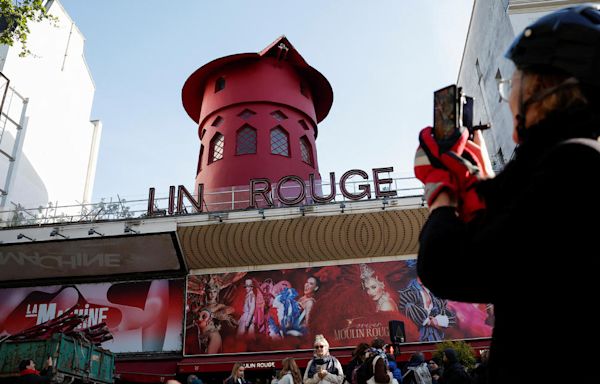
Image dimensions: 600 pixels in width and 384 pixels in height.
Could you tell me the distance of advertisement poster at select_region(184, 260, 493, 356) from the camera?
49.6 feet

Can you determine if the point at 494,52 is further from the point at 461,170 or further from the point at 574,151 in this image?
the point at 574,151

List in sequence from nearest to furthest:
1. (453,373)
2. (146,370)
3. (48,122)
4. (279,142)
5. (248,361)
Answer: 1. (453,373)
2. (248,361)
3. (146,370)
4. (279,142)
5. (48,122)

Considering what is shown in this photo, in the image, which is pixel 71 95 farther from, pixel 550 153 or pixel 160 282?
pixel 550 153

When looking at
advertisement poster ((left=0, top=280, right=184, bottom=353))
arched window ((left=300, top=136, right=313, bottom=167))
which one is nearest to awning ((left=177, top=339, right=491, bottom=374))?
advertisement poster ((left=0, top=280, right=184, bottom=353))

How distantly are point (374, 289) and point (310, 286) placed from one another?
199 centimetres

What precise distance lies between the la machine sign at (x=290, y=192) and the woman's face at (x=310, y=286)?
2.45 meters

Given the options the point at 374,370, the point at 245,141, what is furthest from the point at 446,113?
the point at 245,141

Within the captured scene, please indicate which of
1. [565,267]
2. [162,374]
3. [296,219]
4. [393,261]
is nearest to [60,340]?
[162,374]

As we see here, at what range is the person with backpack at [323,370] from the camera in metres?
6.30

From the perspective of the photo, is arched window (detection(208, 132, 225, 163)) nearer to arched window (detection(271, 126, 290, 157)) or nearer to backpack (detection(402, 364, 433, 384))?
arched window (detection(271, 126, 290, 157))

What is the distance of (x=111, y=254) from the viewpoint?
1661cm

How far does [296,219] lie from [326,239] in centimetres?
114

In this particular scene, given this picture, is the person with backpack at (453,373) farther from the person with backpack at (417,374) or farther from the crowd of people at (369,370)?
the person with backpack at (417,374)

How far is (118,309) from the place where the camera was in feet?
54.2
